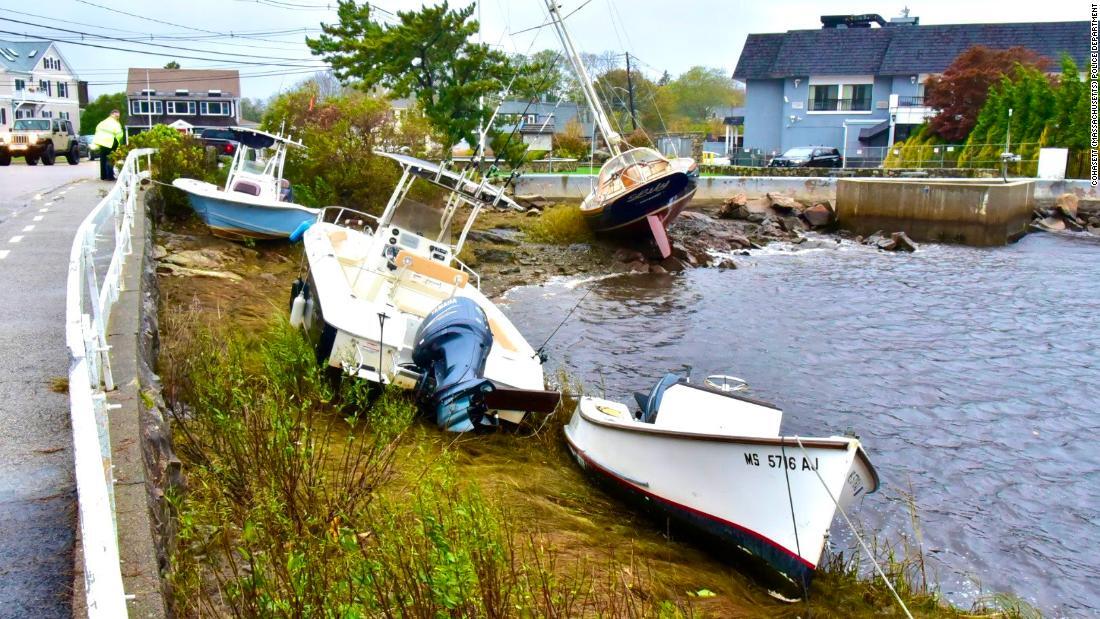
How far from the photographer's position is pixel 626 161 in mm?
28891

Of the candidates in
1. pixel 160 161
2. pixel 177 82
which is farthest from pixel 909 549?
pixel 177 82

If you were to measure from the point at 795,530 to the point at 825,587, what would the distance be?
63 cm

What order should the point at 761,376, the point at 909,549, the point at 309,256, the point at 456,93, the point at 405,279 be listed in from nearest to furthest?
the point at 909,549
the point at 405,279
the point at 309,256
the point at 761,376
the point at 456,93

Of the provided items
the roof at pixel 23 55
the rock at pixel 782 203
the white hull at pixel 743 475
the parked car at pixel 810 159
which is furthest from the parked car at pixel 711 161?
the roof at pixel 23 55

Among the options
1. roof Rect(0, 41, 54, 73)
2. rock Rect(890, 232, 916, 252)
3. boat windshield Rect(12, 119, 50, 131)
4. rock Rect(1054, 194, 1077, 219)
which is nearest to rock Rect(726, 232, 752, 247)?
rock Rect(890, 232, 916, 252)

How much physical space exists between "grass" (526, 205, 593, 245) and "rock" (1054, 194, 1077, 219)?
1895 cm

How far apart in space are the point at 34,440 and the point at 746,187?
35.1 metres

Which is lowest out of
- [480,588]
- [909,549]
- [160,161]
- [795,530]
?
[909,549]

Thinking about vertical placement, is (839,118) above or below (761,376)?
above

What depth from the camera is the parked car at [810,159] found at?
156 feet

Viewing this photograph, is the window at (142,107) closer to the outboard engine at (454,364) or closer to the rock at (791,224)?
the rock at (791,224)

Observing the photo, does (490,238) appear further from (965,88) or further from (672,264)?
(965,88)

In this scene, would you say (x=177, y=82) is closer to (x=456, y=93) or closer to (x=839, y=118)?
(x=839, y=118)

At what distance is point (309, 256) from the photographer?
1294 cm
